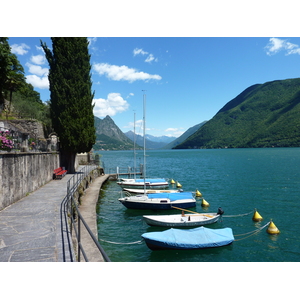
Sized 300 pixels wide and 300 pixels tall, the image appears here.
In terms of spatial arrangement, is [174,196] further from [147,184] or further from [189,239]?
[147,184]

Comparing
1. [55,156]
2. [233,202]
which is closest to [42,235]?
[55,156]

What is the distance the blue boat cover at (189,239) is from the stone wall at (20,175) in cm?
715

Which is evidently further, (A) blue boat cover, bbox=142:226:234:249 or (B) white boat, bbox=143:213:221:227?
(B) white boat, bbox=143:213:221:227

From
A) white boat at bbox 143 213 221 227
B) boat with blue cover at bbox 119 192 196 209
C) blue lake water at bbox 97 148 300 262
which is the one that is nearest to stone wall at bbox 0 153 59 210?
blue lake water at bbox 97 148 300 262

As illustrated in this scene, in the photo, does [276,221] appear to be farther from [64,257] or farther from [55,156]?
[55,156]

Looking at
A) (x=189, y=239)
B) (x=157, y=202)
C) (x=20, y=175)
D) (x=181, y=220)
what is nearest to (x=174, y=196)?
(x=157, y=202)

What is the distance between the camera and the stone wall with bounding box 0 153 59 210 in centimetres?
1028

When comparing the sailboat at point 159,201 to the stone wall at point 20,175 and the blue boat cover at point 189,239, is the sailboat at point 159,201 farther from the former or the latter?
the blue boat cover at point 189,239

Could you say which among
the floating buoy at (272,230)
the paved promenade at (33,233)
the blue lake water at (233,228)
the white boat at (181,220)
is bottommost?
the blue lake water at (233,228)

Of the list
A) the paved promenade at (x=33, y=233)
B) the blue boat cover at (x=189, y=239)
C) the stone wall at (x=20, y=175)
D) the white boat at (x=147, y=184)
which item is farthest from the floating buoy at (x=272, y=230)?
the white boat at (x=147, y=184)

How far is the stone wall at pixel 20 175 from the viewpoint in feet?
33.7

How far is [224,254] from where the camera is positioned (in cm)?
1194

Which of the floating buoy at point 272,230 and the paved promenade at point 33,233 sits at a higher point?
the paved promenade at point 33,233

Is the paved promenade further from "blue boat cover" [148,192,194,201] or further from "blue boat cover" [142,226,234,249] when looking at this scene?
"blue boat cover" [148,192,194,201]
